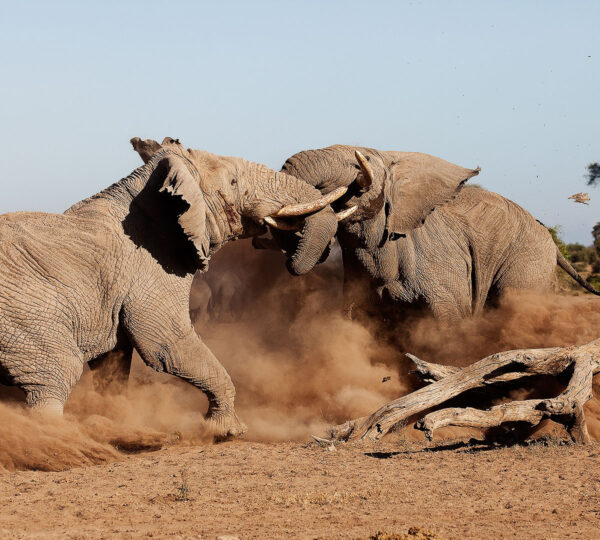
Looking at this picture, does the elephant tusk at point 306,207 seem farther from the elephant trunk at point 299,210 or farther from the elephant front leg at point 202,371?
the elephant front leg at point 202,371

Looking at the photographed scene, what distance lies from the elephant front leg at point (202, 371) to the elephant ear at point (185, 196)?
31.7 inches

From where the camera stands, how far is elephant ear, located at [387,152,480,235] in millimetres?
10203

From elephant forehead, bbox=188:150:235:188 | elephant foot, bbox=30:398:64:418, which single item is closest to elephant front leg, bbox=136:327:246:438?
elephant foot, bbox=30:398:64:418

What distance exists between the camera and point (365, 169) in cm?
961

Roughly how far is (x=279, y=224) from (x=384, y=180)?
5.66ft

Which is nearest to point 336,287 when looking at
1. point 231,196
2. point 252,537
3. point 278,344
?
point 278,344

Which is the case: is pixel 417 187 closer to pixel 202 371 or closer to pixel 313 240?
pixel 313 240

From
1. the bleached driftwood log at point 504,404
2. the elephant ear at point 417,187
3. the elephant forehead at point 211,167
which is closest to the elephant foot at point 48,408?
the bleached driftwood log at point 504,404

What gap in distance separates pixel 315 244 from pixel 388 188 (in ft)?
4.80

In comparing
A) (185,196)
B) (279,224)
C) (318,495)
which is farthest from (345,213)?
(318,495)

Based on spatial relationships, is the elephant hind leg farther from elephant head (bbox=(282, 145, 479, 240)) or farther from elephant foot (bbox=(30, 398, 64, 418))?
elephant head (bbox=(282, 145, 479, 240))

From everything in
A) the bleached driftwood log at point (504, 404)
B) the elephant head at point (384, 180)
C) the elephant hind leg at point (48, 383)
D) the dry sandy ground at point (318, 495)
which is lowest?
the dry sandy ground at point (318, 495)

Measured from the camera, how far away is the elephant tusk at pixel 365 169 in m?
9.51

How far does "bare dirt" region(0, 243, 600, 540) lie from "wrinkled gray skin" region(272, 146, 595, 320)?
1.23ft
